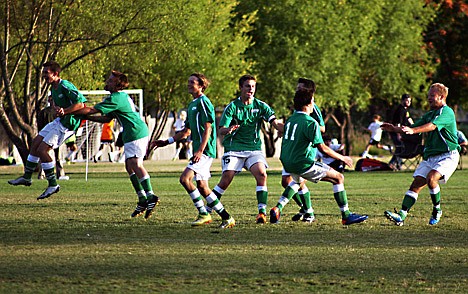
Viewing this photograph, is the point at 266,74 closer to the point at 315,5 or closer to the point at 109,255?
the point at 315,5

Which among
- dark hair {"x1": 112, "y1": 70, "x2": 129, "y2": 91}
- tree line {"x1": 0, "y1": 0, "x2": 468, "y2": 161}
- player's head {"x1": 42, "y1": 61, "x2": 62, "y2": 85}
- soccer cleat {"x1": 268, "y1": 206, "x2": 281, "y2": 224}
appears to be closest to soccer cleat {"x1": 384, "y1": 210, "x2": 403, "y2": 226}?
soccer cleat {"x1": 268, "y1": 206, "x2": 281, "y2": 224}

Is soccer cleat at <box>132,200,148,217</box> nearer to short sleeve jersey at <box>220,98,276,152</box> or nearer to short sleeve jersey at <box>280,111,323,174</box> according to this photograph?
short sleeve jersey at <box>220,98,276,152</box>

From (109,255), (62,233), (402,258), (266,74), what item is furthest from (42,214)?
(266,74)

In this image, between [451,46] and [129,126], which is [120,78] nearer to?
[129,126]

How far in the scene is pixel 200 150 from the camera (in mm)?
13312

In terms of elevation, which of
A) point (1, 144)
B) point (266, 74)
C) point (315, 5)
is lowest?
point (1, 144)

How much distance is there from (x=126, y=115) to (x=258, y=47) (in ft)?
111

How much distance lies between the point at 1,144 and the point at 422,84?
21839 mm

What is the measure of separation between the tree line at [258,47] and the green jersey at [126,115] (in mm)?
14660

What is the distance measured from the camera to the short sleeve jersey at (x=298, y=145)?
12.9 meters

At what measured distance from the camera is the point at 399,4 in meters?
51.4

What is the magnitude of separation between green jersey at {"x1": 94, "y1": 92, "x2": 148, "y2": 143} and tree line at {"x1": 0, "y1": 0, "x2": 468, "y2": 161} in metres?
14.7

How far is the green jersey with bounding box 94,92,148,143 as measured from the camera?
47.2ft

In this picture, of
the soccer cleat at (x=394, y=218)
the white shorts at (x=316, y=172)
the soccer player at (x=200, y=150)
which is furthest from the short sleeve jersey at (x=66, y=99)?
the soccer cleat at (x=394, y=218)
